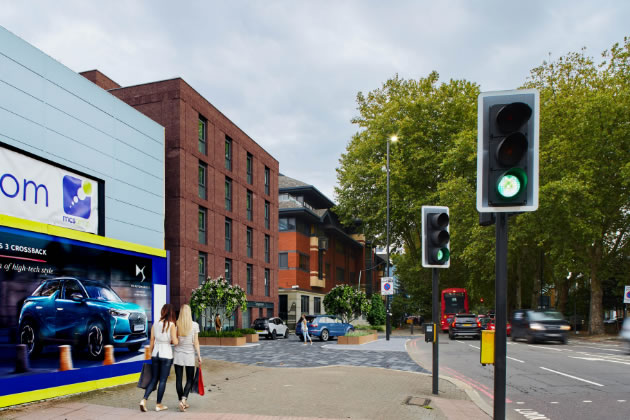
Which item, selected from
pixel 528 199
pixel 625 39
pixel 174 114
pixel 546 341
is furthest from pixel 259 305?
pixel 528 199

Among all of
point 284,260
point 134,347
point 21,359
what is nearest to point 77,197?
point 134,347

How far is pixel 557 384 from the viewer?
441 inches

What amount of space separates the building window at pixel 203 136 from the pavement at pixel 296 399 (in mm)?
20110

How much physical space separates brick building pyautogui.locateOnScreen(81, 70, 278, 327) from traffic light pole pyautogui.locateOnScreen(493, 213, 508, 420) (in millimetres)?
24815

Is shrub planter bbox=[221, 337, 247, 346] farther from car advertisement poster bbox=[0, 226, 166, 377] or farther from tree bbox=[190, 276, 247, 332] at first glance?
car advertisement poster bbox=[0, 226, 166, 377]

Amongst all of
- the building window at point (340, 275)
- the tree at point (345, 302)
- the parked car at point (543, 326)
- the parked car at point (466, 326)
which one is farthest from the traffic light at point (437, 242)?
the building window at point (340, 275)

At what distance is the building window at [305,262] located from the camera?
163 feet

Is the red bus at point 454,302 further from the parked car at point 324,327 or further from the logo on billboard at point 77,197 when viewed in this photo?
the logo on billboard at point 77,197

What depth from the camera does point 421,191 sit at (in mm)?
45312

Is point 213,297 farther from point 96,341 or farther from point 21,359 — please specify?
point 21,359

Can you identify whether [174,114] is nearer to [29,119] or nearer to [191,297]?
[191,297]

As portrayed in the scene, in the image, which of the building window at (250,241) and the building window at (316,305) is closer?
the building window at (250,241)

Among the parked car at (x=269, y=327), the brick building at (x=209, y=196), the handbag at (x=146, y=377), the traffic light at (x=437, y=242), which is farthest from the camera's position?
the parked car at (x=269, y=327)

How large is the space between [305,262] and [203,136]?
21943 millimetres
